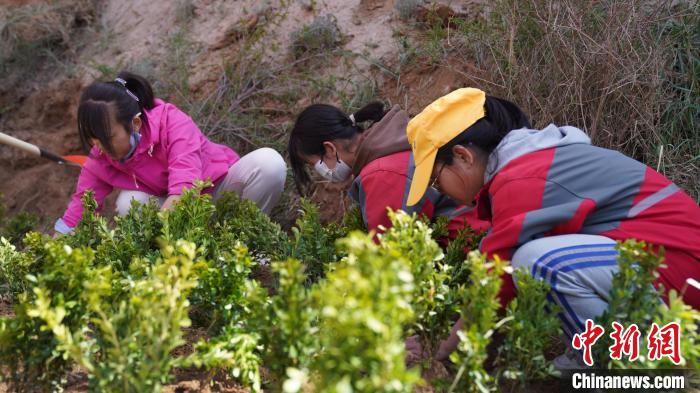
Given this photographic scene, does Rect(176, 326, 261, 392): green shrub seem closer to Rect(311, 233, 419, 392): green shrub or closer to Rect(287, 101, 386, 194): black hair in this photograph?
Rect(311, 233, 419, 392): green shrub

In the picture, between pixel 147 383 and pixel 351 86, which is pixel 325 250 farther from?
pixel 351 86

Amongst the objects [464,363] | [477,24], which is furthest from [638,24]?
[464,363]

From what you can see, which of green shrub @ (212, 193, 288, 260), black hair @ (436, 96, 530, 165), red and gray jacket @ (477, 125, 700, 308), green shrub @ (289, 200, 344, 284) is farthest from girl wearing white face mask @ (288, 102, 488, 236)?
red and gray jacket @ (477, 125, 700, 308)

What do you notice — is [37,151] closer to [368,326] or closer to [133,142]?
[133,142]

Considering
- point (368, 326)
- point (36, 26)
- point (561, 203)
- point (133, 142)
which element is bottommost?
point (36, 26)

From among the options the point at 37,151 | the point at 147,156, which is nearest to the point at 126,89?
the point at 147,156

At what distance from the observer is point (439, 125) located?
99.5 inches

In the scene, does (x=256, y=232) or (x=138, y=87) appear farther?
(x=138, y=87)

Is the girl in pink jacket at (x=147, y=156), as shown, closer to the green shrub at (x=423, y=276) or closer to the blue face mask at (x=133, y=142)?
the blue face mask at (x=133, y=142)

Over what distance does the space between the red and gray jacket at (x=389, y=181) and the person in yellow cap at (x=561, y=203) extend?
38 cm

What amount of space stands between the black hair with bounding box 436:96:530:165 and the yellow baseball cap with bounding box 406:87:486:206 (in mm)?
24

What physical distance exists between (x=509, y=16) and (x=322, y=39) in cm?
156

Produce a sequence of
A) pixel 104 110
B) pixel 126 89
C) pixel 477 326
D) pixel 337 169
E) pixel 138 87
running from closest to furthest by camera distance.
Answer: pixel 477 326
pixel 337 169
pixel 104 110
pixel 126 89
pixel 138 87

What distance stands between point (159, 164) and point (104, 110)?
1.68 ft
